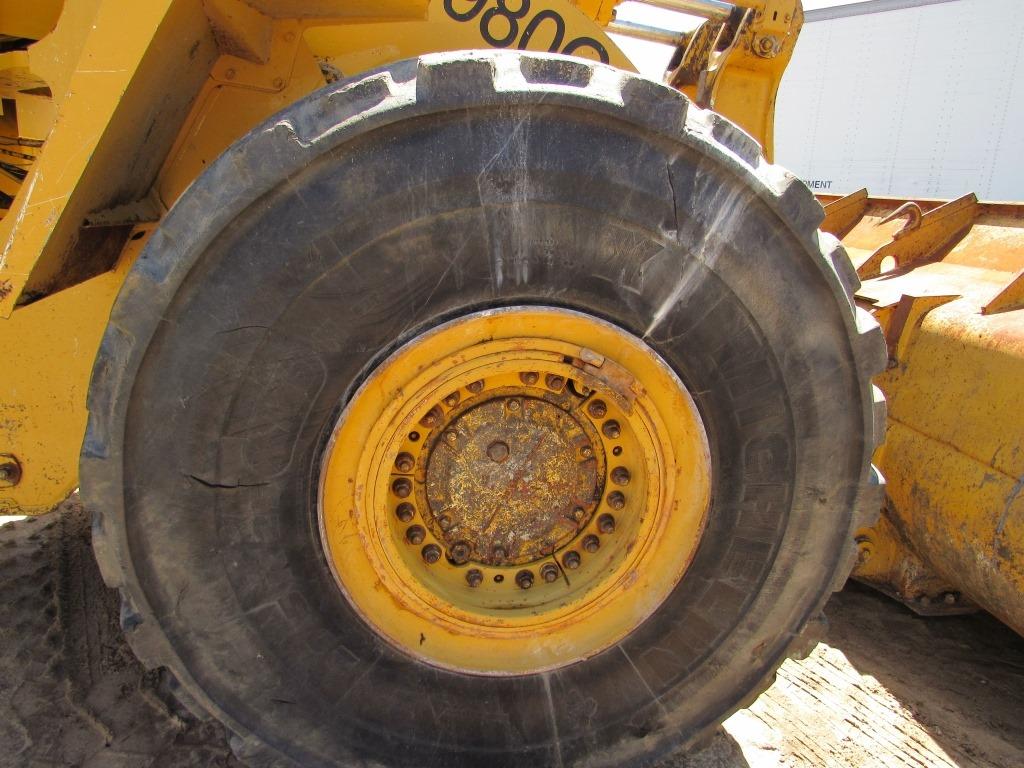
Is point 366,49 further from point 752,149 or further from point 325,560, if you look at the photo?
point 325,560

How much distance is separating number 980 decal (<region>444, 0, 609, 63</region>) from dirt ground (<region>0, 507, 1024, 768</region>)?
226 centimetres

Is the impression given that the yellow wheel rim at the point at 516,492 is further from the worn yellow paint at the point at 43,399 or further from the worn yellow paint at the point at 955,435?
the worn yellow paint at the point at 955,435

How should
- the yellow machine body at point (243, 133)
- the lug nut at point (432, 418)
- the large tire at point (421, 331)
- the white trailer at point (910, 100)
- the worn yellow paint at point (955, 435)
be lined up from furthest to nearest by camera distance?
1. the white trailer at point (910, 100)
2. the worn yellow paint at point (955, 435)
3. the lug nut at point (432, 418)
4. the yellow machine body at point (243, 133)
5. the large tire at point (421, 331)

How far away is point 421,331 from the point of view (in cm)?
167

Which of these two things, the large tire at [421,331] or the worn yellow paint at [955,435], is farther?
the worn yellow paint at [955,435]

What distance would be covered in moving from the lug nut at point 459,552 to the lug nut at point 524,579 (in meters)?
0.15

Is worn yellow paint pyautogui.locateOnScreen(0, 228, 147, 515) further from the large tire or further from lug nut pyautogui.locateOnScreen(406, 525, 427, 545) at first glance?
lug nut pyautogui.locateOnScreen(406, 525, 427, 545)

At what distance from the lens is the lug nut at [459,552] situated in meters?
1.90

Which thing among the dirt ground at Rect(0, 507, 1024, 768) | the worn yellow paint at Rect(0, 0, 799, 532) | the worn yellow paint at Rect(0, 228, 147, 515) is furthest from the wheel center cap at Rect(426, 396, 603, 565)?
the worn yellow paint at Rect(0, 228, 147, 515)

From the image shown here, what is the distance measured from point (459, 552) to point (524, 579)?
186 millimetres

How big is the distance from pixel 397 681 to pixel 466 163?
1.25 metres

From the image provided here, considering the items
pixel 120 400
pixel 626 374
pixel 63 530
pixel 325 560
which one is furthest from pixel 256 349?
pixel 63 530

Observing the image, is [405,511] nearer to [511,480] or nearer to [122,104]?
[511,480]

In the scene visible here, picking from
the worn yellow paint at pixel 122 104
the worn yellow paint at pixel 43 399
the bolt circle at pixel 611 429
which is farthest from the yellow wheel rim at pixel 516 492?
the worn yellow paint at pixel 43 399
